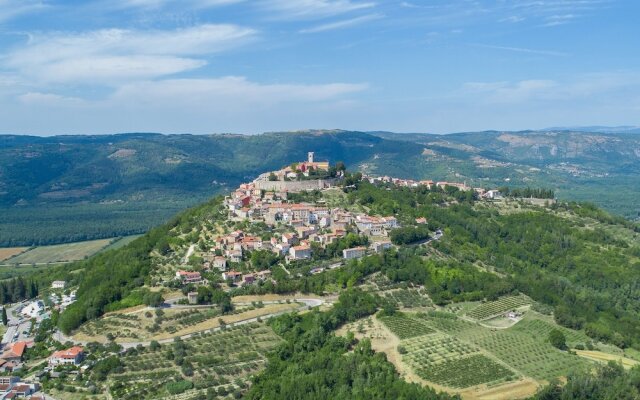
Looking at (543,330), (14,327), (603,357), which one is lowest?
(14,327)

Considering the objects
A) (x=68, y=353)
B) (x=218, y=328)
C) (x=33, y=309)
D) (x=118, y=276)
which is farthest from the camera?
(x=33, y=309)

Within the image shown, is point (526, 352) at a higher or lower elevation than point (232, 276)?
lower

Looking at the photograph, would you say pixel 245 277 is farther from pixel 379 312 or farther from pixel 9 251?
pixel 9 251

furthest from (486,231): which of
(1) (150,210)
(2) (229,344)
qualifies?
(1) (150,210)

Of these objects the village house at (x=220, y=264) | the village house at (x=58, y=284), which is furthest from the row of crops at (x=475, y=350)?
the village house at (x=58, y=284)

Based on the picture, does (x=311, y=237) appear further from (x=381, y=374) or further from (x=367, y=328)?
(x=381, y=374)

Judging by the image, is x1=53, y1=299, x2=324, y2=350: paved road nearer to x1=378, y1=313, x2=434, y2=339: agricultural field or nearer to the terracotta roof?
the terracotta roof

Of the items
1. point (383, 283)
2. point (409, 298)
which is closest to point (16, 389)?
point (383, 283)
